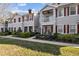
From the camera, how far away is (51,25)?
23.0ft

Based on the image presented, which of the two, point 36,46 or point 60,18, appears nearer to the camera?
point 36,46

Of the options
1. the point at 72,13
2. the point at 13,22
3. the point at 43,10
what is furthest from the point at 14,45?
the point at 72,13

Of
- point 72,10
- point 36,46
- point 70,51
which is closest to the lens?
point 70,51

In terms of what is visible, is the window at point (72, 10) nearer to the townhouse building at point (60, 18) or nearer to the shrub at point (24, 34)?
the townhouse building at point (60, 18)

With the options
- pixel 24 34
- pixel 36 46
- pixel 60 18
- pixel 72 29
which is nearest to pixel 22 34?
pixel 24 34

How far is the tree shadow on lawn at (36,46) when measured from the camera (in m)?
6.59

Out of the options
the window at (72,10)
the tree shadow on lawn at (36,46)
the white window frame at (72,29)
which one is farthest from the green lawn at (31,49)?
the window at (72,10)

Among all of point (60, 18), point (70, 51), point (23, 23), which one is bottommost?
point (70, 51)

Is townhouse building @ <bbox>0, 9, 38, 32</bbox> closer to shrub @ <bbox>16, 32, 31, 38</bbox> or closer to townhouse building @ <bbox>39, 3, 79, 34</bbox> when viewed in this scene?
shrub @ <bbox>16, 32, 31, 38</bbox>

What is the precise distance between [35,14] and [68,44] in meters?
1.22

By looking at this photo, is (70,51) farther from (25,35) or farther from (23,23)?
(23,23)

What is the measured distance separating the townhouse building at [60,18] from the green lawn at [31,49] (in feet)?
1.69

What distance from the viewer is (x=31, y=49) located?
6.63m

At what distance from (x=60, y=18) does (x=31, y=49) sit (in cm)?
117
